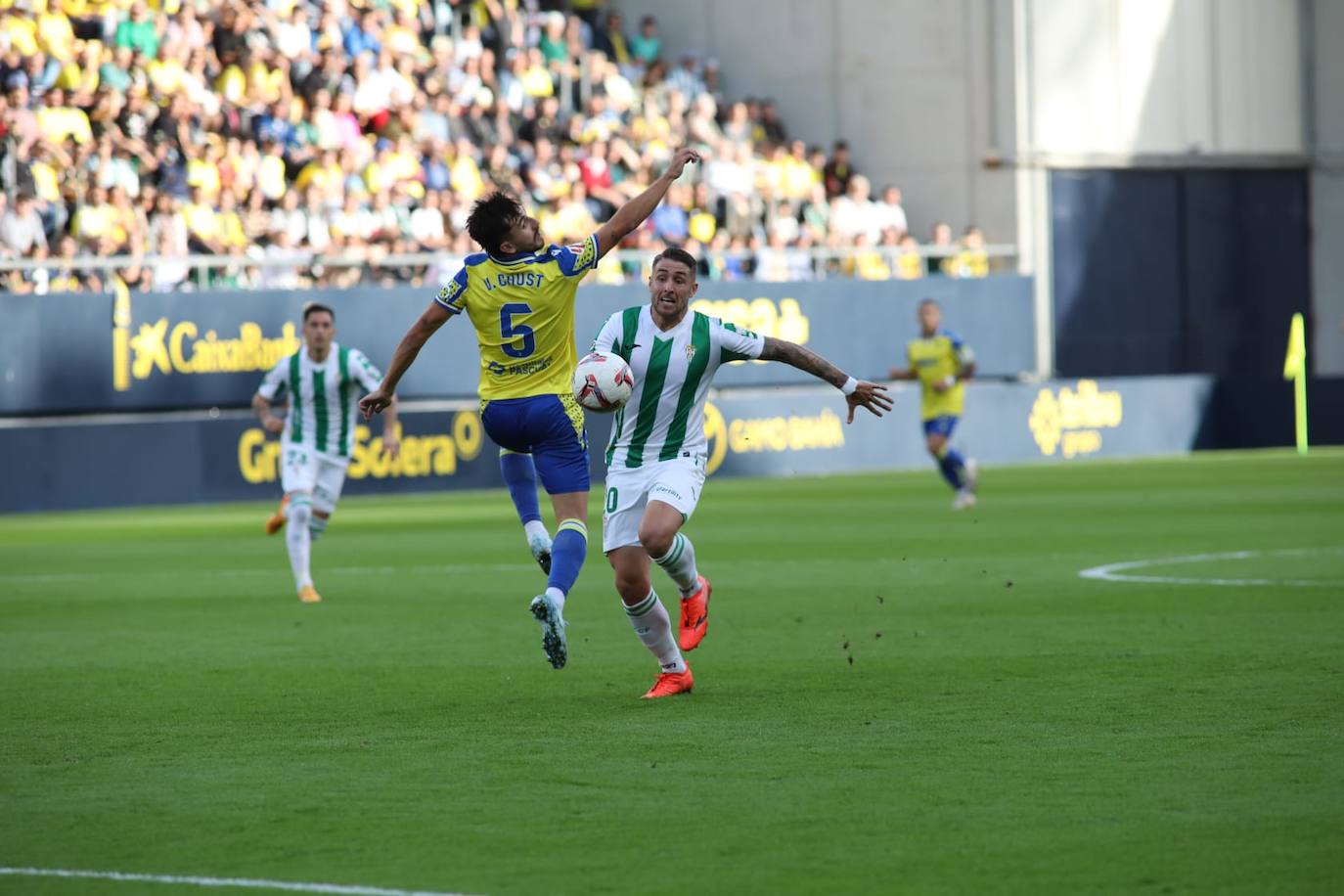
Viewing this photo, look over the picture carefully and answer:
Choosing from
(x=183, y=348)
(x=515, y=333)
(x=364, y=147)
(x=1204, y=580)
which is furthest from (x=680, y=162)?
(x=364, y=147)

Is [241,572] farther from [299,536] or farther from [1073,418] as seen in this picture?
[1073,418]

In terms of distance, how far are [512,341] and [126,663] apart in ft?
9.40

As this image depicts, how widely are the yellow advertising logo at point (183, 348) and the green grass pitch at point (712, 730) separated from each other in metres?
9.10

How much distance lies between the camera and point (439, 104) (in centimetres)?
3039

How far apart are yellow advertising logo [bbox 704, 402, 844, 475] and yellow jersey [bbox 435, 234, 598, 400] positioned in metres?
20.7

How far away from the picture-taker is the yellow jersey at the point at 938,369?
2480cm

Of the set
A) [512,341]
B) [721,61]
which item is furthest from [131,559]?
[721,61]

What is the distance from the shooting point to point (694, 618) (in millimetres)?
10281

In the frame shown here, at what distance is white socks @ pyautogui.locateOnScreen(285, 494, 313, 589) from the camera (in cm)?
1555

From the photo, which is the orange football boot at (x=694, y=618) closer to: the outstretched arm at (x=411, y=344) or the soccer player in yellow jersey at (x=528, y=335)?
the soccer player in yellow jersey at (x=528, y=335)

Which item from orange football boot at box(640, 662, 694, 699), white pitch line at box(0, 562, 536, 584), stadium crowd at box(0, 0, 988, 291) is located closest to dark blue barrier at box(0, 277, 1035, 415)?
stadium crowd at box(0, 0, 988, 291)

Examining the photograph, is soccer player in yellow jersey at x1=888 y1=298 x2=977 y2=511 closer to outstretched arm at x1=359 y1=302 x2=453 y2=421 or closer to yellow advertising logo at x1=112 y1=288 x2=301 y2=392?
yellow advertising logo at x1=112 y1=288 x2=301 y2=392

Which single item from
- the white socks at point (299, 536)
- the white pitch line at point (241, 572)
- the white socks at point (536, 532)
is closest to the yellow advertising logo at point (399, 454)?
the white pitch line at point (241, 572)

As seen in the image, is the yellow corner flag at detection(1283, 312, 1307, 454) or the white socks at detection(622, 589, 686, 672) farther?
the yellow corner flag at detection(1283, 312, 1307, 454)
